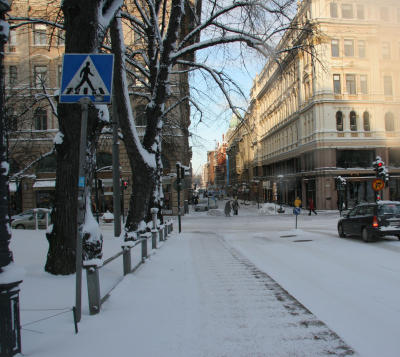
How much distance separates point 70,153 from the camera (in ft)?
19.5

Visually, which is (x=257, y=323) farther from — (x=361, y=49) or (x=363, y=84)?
(x=361, y=49)

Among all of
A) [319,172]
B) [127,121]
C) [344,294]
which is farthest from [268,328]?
[319,172]

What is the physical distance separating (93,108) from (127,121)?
13.6ft

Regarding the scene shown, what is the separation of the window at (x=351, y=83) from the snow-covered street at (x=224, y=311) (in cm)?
3209

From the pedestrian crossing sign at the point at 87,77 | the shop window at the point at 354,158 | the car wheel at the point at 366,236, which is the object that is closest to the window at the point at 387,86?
the shop window at the point at 354,158

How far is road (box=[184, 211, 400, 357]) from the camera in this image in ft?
13.2

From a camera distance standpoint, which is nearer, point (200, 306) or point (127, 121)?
point (200, 306)

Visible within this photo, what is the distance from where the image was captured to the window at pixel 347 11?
33406mm

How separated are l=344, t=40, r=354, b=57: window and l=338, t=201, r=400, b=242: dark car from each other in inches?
1124

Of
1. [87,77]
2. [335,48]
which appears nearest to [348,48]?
[335,48]

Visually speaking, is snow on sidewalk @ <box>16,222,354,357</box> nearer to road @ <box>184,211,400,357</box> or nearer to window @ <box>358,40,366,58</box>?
road @ <box>184,211,400,357</box>

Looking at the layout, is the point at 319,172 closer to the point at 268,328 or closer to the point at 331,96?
the point at 331,96

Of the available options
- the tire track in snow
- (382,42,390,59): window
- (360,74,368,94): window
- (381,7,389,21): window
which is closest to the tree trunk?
the tire track in snow

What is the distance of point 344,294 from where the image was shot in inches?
223
